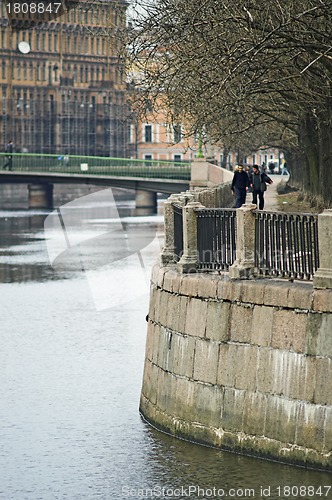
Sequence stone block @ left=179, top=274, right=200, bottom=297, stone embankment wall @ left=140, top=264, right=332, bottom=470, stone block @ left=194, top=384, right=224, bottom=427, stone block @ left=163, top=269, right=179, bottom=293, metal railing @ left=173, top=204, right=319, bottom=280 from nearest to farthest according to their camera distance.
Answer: stone embankment wall @ left=140, top=264, right=332, bottom=470 → metal railing @ left=173, top=204, right=319, bottom=280 → stone block @ left=194, top=384, right=224, bottom=427 → stone block @ left=179, top=274, right=200, bottom=297 → stone block @ left=163, top=269, right=179, bottom=293

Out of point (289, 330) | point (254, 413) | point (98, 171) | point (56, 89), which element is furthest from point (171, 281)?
point (56, 89)

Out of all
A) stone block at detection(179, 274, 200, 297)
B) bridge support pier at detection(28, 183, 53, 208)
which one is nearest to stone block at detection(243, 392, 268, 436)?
stone block at detection(179, 274, 200, 297)

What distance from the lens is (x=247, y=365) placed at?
18.3m

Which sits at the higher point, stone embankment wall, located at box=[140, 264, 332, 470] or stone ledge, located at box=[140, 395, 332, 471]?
stone embankment wall, located at box=[140, 264, 332, 470]

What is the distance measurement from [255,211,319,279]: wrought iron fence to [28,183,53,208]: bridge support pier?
91.8 metres

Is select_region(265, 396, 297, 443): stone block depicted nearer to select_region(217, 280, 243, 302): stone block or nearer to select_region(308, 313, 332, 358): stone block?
select_region(308, 313, 332, 358): stone block

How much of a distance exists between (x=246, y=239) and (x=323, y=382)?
2628 mm

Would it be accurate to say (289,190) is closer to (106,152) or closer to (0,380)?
(0,380)

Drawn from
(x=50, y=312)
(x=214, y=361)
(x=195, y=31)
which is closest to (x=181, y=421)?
(x=214, y=361)

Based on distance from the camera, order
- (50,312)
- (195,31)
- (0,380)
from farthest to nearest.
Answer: (50,312) < (0,380) < (195,31)

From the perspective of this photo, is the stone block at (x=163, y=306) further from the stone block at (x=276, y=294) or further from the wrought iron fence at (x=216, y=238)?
the stone block at (x=276, y=294)

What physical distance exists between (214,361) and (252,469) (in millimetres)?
1533

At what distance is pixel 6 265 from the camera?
5438 centimetres

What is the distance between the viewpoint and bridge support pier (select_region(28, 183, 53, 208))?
110 metres
